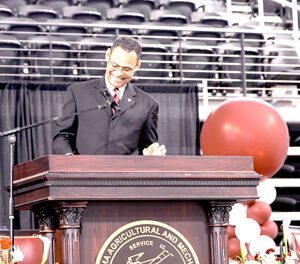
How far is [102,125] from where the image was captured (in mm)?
2590

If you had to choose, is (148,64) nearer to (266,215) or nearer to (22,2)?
(22,2)

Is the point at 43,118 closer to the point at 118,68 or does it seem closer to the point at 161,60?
the point at 161,60

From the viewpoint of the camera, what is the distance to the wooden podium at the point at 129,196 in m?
2.21

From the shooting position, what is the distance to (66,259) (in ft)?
7.22

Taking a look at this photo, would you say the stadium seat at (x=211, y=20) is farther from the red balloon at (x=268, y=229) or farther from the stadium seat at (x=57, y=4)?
the red balloon at (x=268, y=229)

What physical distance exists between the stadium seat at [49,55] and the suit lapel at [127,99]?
5.18 meters

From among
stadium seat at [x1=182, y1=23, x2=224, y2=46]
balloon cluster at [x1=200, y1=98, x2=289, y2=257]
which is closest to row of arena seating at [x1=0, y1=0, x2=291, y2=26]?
stadium seat at [x1=182, y1=23, x2=224, y2=46]

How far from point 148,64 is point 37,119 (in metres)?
1.52

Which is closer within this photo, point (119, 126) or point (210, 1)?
point (119, 126)

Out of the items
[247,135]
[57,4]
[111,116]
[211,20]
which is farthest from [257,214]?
[57,4]

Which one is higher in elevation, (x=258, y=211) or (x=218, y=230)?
(x=258, y=211)

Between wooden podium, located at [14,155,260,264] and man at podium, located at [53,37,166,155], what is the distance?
265 millimetres

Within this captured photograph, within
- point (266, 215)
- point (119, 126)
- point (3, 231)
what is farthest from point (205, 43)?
point (119, 126)

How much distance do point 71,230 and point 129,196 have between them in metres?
0.19
